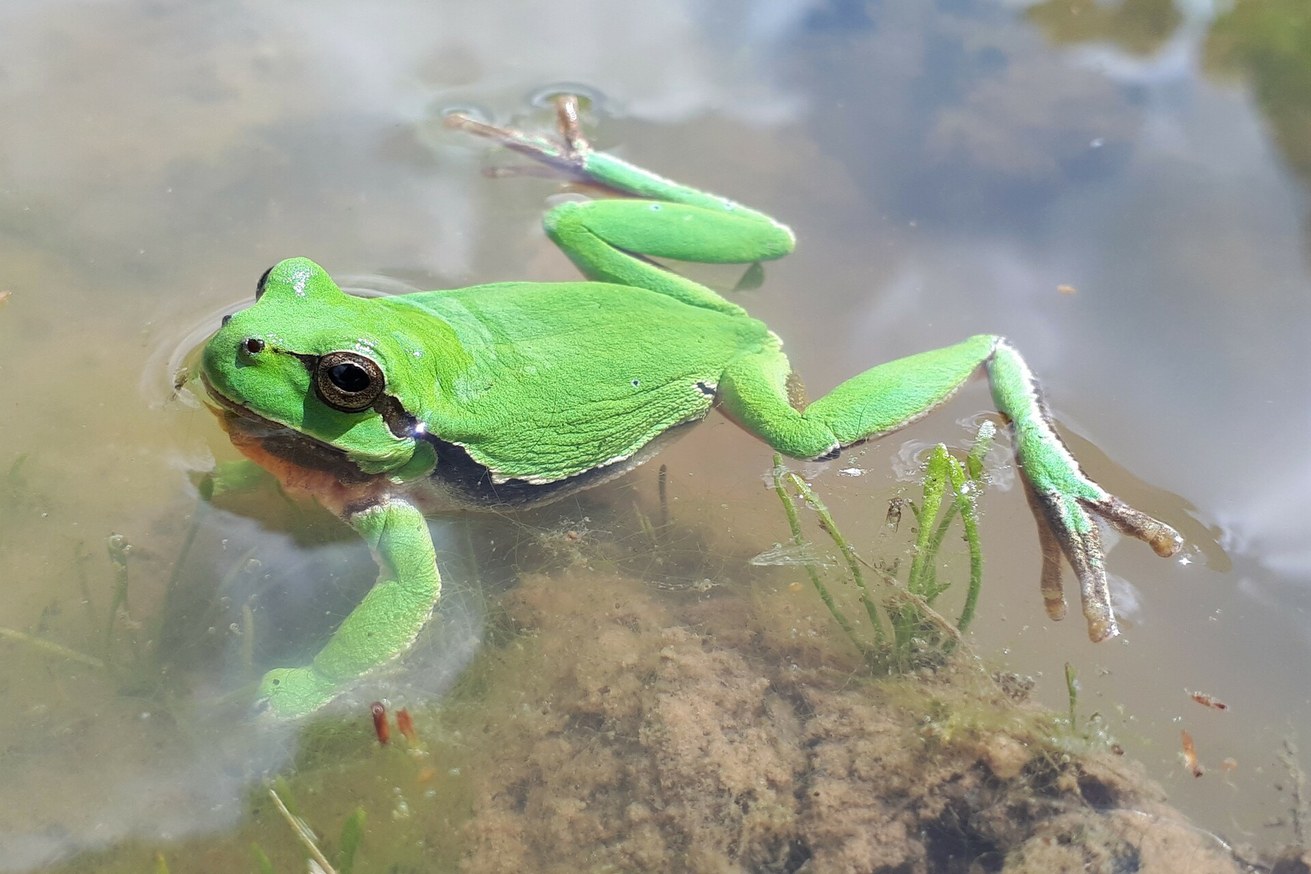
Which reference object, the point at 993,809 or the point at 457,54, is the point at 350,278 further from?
the point at 993,809

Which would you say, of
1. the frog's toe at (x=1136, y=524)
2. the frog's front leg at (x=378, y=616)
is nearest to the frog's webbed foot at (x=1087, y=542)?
the frog's toe at (x=1136, y=524)

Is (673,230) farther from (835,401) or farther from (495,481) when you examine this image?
(495,481)

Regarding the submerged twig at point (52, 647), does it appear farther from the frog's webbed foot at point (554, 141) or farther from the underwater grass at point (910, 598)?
the frog's webbed foot at point (554, 141)

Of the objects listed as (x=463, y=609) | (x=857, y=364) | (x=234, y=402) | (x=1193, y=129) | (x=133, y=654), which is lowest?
(x=133, y=654)

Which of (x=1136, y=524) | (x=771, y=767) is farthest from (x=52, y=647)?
(x=1136, y=524)

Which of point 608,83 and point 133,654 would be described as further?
point 608,83

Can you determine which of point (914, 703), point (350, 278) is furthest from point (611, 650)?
point (350, 278)
